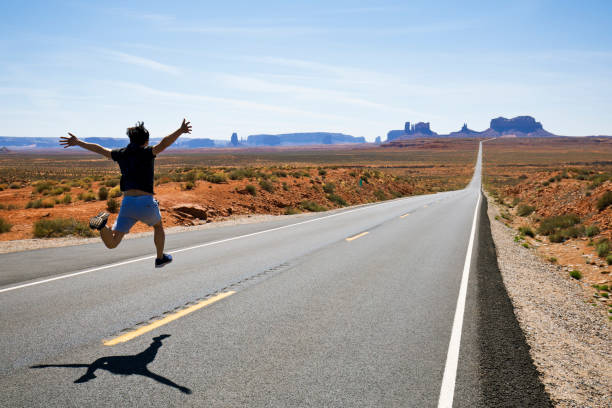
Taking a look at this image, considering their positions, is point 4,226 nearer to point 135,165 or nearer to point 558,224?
point 135,165

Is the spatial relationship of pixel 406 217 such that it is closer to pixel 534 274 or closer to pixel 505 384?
pixel 534 274

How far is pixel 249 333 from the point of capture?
462 cm

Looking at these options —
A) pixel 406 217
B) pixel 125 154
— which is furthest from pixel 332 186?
pixel 125 154

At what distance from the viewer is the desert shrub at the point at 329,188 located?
31500 mm

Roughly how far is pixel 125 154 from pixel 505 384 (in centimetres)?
484

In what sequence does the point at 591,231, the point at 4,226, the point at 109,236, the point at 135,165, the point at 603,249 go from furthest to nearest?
the point at 591,231 < the point at 4,226 < the point at 603,249 < the point at 109,236 < the point at 135,165

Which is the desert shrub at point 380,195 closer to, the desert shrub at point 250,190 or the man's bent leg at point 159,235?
the desert shrub at point 250,190

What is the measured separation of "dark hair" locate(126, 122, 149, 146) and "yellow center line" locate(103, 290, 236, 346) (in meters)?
2.20

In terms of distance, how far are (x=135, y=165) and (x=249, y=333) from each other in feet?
8.22

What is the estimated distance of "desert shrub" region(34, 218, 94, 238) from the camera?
13141 mm

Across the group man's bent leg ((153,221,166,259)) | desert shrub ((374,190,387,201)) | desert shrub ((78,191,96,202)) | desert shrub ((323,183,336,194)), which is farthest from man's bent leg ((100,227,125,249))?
desert shrub ((374,190,387,201))

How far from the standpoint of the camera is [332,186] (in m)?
32.6

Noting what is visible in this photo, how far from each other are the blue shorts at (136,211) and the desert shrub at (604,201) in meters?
18.9

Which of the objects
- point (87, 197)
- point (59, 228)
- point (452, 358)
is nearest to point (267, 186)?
point (87, 197)
